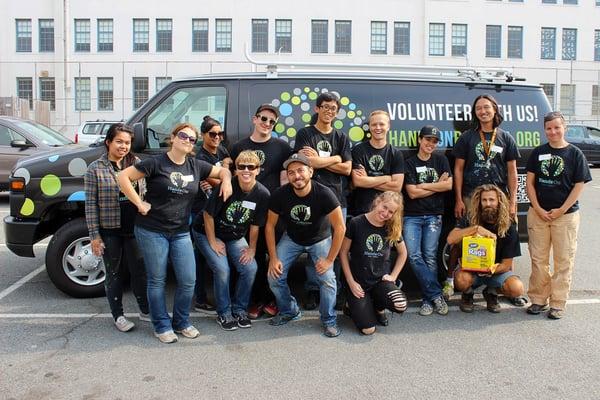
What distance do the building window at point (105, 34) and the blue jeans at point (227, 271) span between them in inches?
1261

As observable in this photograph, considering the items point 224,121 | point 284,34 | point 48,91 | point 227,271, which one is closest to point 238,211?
point 227,271

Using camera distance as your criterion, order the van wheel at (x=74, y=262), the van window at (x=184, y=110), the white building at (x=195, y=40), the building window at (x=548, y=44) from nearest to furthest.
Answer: the van wheel at (x=74, y=262) < the van window at (x=184, y=110) < the white building at (x=195, y=40) < the building window at (x=548, y=44)

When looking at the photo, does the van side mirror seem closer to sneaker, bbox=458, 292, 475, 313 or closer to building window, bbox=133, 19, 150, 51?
sneaker, bbox=458, 292, 475, 313

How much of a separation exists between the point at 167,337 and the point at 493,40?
35053 millimetres

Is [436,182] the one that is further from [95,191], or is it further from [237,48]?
[237,48]

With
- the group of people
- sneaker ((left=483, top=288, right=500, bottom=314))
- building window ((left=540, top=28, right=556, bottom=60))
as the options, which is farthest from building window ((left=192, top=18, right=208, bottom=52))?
sneaker ((left=483, top=288, right=500, bottom=314))

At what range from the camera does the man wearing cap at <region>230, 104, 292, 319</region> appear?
462 centimetres

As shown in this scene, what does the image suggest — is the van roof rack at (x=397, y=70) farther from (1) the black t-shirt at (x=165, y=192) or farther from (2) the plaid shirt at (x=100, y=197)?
(2) the plaid shirt at (x=100, y=197)

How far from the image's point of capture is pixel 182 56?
33.1m

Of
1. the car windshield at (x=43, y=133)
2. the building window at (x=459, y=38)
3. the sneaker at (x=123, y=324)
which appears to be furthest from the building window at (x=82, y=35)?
the sneaker at (x=123, y=324)

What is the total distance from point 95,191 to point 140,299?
3.40 feet

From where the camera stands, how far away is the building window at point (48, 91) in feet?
106

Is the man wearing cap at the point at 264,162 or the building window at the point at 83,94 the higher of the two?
the building window at the point at 83,94

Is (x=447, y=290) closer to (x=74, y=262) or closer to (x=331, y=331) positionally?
(x=331, y=331)
